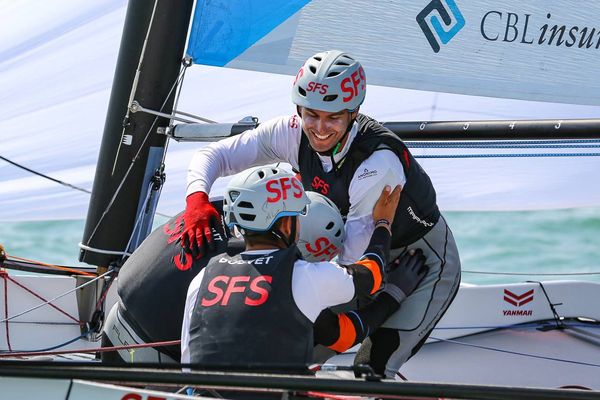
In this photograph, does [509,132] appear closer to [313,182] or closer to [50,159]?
[313,182]

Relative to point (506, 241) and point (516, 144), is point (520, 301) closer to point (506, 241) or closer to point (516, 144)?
point (516, 144)

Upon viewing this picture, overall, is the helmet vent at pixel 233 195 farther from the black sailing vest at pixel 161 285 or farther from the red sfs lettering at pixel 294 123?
the red sfs lettering at pixel 294 123

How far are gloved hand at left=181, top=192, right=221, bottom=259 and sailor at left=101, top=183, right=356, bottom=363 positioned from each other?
2cm

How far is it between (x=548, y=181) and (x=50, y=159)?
1746mm

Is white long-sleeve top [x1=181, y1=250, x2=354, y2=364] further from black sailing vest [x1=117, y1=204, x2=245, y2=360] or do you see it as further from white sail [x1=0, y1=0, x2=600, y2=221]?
white sail [x1=0, y1=0, x2=600, y2=221]

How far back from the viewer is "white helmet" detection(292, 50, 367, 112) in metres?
3.17

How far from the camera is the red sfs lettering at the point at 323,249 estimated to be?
10.6 feet

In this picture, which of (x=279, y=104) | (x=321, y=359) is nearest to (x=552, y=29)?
(x=279, y=104)

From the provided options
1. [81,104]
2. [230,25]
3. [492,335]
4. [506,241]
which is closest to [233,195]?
[230,25]

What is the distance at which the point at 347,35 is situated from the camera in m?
3.86

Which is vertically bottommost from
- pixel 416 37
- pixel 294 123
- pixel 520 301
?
pixel 520 301

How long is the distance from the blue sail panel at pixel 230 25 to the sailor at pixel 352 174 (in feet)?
1.40

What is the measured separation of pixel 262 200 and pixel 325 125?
48cm

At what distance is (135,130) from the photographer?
12.8ft
